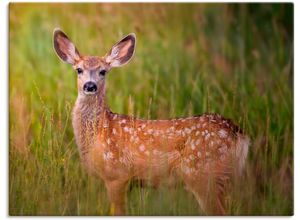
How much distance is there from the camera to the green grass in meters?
7.45

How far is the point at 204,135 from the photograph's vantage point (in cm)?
732

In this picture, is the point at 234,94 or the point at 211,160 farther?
the point at 234,94

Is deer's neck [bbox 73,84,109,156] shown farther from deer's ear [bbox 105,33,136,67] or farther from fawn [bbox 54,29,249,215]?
deer's ear [bbox 105,33,136,67]

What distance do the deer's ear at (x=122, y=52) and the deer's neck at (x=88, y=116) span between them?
8.7 inches

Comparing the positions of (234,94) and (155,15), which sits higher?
(155,15)

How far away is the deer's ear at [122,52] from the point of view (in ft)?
24.9

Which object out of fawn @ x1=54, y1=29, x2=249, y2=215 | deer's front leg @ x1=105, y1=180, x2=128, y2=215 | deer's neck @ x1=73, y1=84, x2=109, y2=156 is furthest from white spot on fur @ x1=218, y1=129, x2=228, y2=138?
deer's neck @ x1=73, y1=84, x2=109, y2=156

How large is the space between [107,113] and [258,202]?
112 centimetres

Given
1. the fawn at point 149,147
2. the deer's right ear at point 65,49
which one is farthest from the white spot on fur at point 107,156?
the deer's right ear at point 65,49

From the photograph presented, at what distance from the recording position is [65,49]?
24.9 feet

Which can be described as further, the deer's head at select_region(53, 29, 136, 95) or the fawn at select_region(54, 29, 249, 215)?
the deer's head at select_region(53, 29, 136, 95)

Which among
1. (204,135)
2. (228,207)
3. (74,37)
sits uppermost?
(74,37)
